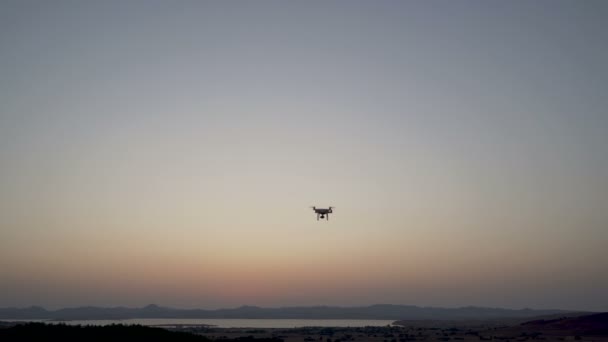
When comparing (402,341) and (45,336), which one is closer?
(45,336)

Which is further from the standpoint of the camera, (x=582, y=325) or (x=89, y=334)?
(x=582, y=325)

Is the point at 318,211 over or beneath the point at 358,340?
over

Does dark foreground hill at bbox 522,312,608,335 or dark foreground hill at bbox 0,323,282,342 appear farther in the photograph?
dark foreground hill at bbox 522,312,608,335

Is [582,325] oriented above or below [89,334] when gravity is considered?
below

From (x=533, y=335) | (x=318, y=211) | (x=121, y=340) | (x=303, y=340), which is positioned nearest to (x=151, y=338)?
(x=121, y=340)

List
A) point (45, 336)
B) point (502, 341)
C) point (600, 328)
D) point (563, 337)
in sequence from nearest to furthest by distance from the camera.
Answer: point (45, 336) → point (502, 341) → point (563, 337) → point (600, 328)

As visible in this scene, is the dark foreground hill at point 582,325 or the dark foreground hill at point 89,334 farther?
the dark foreground hill at point 582,325

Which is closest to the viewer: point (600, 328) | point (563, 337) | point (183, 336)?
point (183, 336)

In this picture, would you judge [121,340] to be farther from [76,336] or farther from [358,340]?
[358,340]
